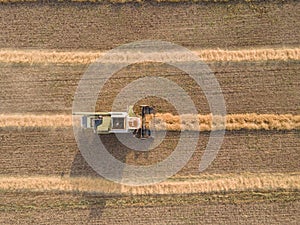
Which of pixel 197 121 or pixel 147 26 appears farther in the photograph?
pixel 147 26

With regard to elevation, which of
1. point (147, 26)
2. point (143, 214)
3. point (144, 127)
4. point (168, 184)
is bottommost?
point (143, 214)

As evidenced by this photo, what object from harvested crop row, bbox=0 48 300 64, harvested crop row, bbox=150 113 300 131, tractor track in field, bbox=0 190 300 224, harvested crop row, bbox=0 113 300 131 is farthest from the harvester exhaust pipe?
tractor track in field, bbox=0 190 300 224

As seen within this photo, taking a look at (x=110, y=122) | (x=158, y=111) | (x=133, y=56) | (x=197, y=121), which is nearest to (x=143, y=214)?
(x=110, y=122)

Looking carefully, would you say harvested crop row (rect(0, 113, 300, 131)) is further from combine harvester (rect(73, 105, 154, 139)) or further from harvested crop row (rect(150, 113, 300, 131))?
combine harvester (rect(73, 105, 154, 139))

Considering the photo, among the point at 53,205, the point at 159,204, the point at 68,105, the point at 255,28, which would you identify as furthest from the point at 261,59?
the point at 53,205

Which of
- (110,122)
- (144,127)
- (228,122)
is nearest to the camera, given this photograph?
(110,122)

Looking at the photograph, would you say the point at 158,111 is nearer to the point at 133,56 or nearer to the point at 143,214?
the point at 133,56

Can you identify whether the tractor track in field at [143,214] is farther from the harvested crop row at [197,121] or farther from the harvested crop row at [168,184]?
the harvested crop row at [197,121]
